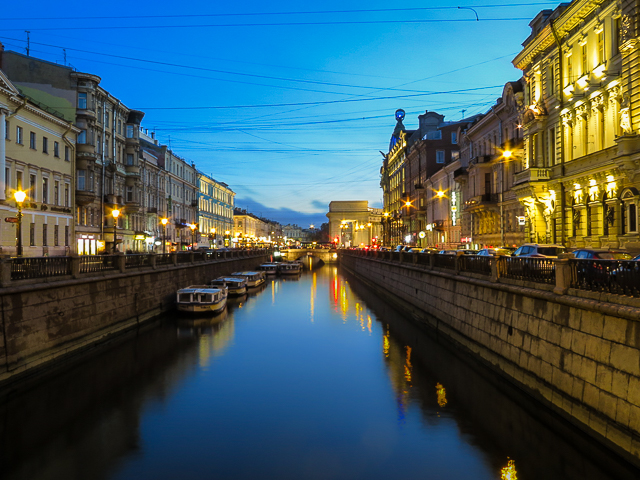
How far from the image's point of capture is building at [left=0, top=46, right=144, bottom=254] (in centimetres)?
4375

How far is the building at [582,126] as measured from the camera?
24125 mm

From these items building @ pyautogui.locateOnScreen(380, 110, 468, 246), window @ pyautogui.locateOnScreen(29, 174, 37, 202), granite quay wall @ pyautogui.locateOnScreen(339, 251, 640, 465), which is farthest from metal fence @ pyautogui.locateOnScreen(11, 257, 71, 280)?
building @ pyautogui.locateOnScreen(380, 110, 468, 246)

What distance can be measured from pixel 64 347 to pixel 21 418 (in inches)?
210

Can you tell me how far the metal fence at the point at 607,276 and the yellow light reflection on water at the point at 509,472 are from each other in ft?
13.6

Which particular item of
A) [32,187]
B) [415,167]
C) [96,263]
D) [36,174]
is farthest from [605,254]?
[415,167]

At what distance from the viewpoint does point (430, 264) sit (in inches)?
1152

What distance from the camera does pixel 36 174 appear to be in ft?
122

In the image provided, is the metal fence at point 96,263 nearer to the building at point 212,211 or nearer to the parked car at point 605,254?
the parked car at point 605,254

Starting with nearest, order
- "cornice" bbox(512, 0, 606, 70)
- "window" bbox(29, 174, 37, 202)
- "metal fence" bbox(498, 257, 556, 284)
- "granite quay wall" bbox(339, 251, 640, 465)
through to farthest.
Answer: "granite quay wall" bbox(339, 251, 640, 465), "metal fence" bbox(498, 257, 556, 284), "cornice" bbox(512, 0, 606, 70), "window" bbox(29, 174, 37, 202)

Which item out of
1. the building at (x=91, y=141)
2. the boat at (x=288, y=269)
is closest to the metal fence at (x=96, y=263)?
the building at (x=91, y=141)

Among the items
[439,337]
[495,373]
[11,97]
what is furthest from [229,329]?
[11,97]

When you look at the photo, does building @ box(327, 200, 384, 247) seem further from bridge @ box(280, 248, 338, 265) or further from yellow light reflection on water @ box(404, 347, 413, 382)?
yellow light reflection on water @ box(404, 347, 413, 382)

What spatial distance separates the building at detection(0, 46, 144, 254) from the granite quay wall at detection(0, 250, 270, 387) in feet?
56.8

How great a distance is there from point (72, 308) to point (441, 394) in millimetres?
13075
